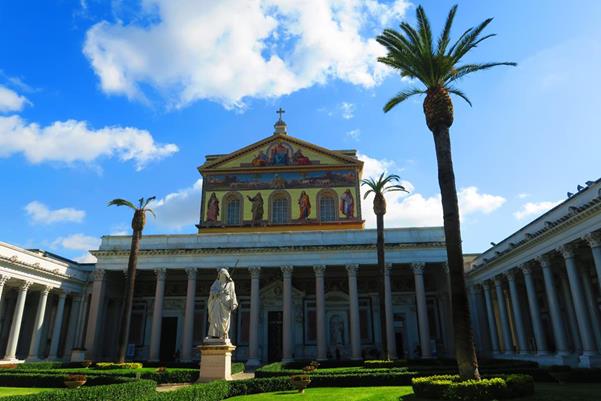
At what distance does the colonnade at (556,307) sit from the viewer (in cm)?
1939

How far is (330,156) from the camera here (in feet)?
123

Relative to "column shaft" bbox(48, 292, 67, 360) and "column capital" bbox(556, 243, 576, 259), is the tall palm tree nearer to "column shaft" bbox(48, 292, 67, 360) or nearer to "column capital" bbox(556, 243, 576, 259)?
"column capital" bbox(556, 243, 576, 259)

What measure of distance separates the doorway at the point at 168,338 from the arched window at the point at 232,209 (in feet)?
28.9

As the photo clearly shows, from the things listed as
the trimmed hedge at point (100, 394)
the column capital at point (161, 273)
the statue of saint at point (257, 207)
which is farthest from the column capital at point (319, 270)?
the trimmed hedge at point (100, 394)

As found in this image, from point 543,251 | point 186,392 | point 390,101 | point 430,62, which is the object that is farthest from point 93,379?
point 543,251

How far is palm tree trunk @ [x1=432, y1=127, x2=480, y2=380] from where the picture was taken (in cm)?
1220

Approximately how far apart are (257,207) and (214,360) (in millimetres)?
21361

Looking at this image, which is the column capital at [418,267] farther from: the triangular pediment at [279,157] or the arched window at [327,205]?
the triangular pediment at [279,157]

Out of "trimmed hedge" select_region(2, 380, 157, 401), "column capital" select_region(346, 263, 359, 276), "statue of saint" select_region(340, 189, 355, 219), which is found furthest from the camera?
"statue of saint" select_region(340, 189, 355, 219)

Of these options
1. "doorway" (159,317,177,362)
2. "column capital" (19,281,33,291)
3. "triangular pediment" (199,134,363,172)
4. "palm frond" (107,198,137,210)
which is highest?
"triangular pediment" (199,134,363,172)

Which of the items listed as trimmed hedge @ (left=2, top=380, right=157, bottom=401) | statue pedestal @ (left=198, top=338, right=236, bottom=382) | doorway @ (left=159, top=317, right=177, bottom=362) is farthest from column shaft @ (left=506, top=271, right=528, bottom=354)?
doorway @ (left=159, top=317, right=177, bottom=362)

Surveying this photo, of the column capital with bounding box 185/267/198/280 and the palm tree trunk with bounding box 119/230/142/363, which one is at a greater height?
the column capital with bounding box 185/267/198/280

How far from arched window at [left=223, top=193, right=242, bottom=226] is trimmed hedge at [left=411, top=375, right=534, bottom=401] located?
26.1m

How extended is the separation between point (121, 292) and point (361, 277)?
61.9 feet
